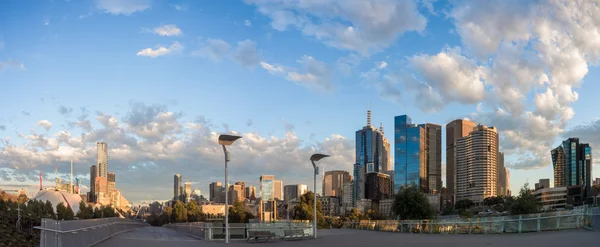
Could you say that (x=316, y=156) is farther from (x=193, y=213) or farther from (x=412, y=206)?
(x=193, y=213)

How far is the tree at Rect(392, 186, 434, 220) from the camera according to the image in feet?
155

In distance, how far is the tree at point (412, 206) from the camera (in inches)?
1865

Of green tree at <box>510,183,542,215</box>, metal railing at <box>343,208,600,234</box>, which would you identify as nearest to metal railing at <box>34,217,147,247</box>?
metal railing at <box>343,208,600,234</box>

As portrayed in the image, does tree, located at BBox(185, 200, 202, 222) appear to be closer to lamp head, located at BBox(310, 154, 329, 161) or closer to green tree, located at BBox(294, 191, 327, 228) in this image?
green tree, located at BBox(294, 191, 327, 228)

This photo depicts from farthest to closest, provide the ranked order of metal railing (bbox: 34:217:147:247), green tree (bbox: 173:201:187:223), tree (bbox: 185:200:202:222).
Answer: tree (bbox: 185:200:202:222)
green tree (bbox: 173:201:187:223)
metal railing (bbox: 34:217:147:247)

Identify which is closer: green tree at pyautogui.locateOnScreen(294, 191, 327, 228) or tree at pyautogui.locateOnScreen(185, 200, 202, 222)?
green tree at pyautogui.locateOnScreen(294, 191, 327, 228)

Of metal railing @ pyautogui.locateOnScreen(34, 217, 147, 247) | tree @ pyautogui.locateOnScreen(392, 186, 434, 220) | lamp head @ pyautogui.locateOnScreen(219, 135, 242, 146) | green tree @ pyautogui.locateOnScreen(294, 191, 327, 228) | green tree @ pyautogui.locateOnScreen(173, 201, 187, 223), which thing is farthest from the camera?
green tree @ pyautogui.locateOnScreen(173, 201, 187, 223)

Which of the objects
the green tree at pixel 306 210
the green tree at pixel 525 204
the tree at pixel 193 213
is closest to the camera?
the green tree at pixel 525 204

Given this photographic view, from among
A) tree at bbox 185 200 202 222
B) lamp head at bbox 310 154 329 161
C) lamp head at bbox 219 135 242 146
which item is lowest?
tree at bbox 185 200 202 222

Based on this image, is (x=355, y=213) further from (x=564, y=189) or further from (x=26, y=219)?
(x=564, y=189)

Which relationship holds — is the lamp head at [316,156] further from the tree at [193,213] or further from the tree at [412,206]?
the tree at [193,213]

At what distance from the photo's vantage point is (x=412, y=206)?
4756 centimetres

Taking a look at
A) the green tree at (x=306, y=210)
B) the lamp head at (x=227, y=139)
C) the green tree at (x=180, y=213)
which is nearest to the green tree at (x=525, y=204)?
the green tree at (x=306, y=210)

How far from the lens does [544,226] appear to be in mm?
23578
